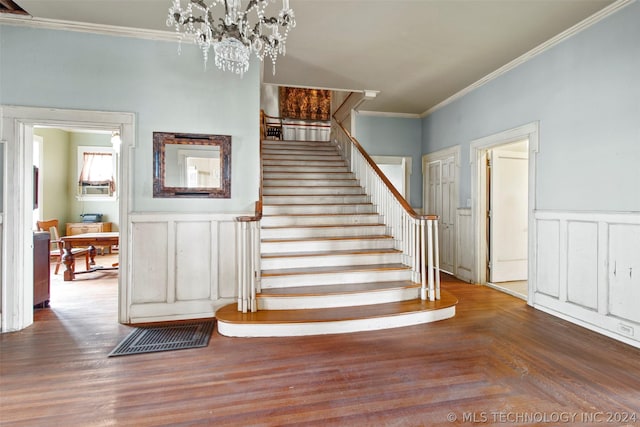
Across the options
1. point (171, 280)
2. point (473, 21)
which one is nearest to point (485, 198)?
point (473, 21)

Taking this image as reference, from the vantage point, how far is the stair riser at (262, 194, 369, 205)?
16.8 ft

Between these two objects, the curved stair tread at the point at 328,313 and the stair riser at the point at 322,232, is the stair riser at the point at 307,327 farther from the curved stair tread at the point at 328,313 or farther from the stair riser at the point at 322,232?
the stair riser at the point at 322,232

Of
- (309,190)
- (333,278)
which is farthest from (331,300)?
(309,190)

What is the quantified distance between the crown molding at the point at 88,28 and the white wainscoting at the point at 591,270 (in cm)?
464

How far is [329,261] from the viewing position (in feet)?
13.3

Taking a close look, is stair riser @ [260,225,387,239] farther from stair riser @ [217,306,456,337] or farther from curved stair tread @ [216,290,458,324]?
stair riser @ [217,306,456,337]

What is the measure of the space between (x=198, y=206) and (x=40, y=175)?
6683 millimetres

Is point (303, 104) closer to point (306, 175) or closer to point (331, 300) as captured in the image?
point (306, 175)

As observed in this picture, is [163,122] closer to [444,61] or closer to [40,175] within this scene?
[444,61]

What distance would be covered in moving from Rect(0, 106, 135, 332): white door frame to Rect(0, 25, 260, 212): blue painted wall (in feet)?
0.30

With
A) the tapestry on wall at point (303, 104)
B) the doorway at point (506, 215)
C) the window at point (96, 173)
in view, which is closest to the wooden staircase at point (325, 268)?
the doorway at point (506, 215)

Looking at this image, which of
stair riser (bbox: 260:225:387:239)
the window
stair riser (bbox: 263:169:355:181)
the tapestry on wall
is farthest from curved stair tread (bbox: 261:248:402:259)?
the window

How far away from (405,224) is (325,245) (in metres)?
1.07

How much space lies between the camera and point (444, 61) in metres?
4.21
